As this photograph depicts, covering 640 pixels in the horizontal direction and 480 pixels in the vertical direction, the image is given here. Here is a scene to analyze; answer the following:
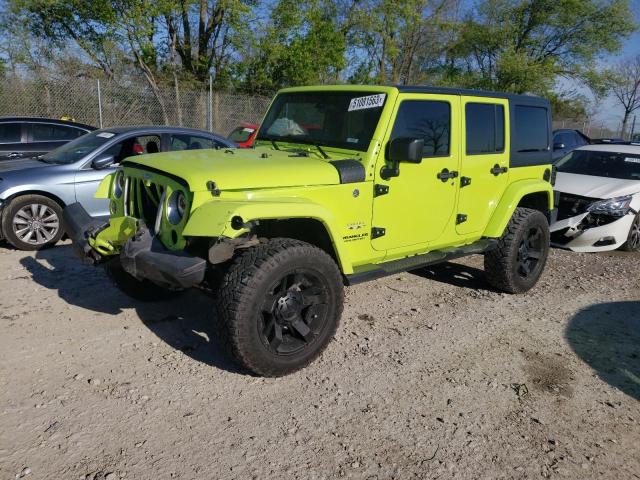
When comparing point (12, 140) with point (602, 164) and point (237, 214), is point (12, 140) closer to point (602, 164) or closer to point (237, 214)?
point (237, 214)

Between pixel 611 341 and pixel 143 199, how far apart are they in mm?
3929

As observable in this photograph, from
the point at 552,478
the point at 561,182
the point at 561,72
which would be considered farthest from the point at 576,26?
the point at 552,478

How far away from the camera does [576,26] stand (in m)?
28.3

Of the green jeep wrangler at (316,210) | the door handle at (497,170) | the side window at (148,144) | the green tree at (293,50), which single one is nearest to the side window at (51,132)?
the side window at (148,144)

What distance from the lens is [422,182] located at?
417 cm

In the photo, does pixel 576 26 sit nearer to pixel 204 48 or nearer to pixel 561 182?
pixel 204 48

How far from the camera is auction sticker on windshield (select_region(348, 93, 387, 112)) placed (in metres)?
3.96

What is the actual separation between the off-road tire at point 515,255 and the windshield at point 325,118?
6.46 feet

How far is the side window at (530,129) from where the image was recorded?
202 inches

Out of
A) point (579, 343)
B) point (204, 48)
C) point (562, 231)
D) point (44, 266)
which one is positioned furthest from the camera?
point (204, 48)

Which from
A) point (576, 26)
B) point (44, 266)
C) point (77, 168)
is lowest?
point (44, 266)

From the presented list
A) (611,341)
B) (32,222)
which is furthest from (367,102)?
(32,222)

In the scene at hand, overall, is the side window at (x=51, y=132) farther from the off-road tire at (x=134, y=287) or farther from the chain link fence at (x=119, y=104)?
the off-road tire at (x=134, y=287)

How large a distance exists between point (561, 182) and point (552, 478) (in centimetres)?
588
